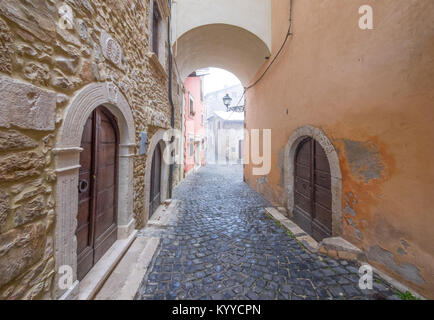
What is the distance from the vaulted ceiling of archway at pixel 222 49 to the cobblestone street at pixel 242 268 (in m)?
5.29

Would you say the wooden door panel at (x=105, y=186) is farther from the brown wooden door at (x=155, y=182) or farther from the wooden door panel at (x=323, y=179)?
the wooden door panel at (x=323, y=179)

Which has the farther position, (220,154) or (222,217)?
(220,154)

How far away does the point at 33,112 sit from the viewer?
1.26m

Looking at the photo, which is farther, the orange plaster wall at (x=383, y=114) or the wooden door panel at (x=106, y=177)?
the wooden door panel at (x=106, y=177)

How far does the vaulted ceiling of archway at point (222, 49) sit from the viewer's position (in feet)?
18.5

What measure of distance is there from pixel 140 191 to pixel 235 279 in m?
2.30

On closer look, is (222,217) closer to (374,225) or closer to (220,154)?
(374,225)

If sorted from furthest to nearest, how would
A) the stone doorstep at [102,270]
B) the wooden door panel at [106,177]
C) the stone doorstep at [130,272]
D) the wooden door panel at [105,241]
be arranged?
1. the wooden door panel at [106,177]
2. the wooden door panel at [105,241]
3. the stone doorstep at [130,272]
4. the stone doorstep at [102,270]

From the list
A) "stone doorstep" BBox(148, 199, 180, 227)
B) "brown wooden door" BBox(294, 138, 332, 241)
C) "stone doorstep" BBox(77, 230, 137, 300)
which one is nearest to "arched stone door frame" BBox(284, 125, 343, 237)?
"brown wooden door" BBox(294, 138, 332, 241)

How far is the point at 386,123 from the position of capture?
218cm

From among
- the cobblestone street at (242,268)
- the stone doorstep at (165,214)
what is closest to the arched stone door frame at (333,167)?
the cobblestone street at (242,268)

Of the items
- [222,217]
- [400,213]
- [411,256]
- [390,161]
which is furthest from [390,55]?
[222,217]

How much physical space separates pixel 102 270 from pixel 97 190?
96cm

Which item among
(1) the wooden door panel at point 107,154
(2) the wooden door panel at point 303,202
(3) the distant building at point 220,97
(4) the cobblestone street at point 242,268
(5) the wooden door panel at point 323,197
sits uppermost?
(3) the distant building at point 220,97
